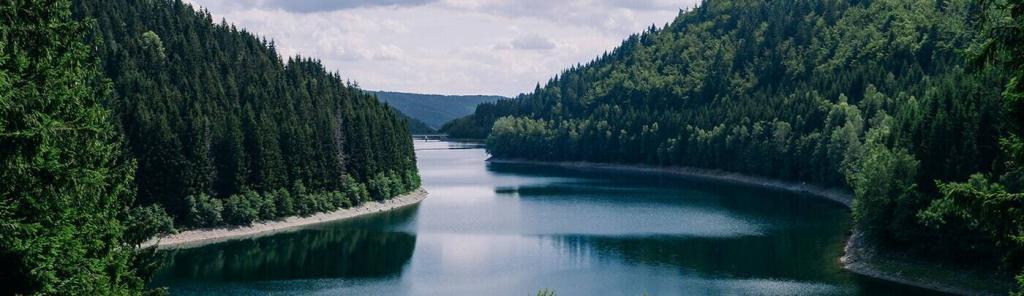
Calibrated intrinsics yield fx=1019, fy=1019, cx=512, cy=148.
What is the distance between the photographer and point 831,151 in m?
140

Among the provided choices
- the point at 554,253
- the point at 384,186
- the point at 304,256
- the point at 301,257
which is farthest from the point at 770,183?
the point at 301,257

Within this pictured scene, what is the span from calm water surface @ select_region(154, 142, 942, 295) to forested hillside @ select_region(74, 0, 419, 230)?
6214 millimetres

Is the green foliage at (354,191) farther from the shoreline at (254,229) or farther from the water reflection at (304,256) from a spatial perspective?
the water reflection at (304,256)

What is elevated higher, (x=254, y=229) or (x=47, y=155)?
(x=47, y=155)

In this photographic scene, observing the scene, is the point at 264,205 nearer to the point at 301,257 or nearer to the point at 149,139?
the point at 149,139

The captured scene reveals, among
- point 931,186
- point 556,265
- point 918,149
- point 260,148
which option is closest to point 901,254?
→ point 931,186

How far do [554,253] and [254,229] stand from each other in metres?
33.8

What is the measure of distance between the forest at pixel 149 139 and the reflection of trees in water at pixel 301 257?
22.4 ft

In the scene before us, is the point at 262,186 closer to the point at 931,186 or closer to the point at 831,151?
the point at 931,186

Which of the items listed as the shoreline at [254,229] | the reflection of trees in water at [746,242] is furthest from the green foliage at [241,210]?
the reflection of trees in water at [746,242]

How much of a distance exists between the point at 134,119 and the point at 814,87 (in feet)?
442

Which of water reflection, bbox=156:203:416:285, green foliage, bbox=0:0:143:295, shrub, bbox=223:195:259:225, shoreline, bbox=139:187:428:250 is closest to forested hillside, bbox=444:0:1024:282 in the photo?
green foliage, bbox=0:0:143:295

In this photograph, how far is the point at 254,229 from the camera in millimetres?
105312

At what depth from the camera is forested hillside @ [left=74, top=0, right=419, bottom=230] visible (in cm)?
10094
